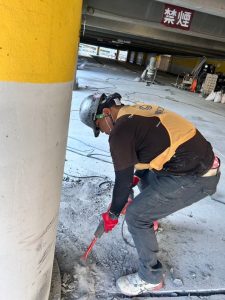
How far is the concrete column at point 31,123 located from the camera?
1052mm

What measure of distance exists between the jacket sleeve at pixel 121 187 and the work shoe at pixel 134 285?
0.55 meters

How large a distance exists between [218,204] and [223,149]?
2.27 meters

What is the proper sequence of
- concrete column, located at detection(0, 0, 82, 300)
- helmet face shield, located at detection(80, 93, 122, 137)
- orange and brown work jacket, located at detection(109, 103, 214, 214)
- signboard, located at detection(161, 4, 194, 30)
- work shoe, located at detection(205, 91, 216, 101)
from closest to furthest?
concrete column, located at detection(0, 0, 82, 300), orange and brown work jacket, located at detection(109, 103, 214, 214), helmet face shield, located at detection(80, 93, 122, 137), signboard, located at detection(161, 4, 194, 30), work shoe, located at detection(205, 91, 216, 101)

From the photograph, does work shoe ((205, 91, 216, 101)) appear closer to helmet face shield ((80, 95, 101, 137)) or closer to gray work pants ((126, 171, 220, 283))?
gray work pants ((126, 171, 220, 283))

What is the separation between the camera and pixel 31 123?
1168mm

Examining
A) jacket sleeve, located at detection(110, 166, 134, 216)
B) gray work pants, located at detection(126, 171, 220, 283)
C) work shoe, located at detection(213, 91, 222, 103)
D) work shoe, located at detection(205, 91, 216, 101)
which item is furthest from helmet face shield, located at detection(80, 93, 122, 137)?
work shoe, located at detection(205, 91, 216, 101)

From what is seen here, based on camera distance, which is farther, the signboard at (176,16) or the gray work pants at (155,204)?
the signboard at (176,16)

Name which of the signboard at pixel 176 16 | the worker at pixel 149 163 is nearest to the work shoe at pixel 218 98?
the signboard at pixel 176 16

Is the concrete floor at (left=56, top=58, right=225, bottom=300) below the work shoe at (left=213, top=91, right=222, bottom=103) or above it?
above

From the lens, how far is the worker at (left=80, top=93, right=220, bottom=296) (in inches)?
75.4

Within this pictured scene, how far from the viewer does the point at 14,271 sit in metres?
1.41

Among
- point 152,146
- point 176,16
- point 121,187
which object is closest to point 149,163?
point 152,146

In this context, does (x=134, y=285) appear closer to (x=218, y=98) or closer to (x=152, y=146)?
(x=152, y=146)

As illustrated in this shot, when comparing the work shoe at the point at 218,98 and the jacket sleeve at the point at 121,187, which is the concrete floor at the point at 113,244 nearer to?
the jacket sleeve at the point at 121,187
